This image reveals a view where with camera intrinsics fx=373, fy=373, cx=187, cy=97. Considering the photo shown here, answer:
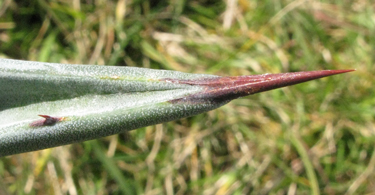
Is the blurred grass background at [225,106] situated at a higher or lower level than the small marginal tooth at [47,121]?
lower

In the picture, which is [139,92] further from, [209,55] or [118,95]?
[209,55]

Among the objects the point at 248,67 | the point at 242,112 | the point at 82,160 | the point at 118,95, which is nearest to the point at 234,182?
the point at 242,112

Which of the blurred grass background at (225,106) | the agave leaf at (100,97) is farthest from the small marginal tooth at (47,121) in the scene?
the blurred grass background at (225,106)

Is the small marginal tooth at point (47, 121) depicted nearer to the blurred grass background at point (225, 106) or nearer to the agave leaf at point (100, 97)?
the agave leaf at point (100, 97)

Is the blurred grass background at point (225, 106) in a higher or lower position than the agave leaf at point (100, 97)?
lower

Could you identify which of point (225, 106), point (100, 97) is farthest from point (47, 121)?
point (225, 106)

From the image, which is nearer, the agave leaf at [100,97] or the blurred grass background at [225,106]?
the agave leaf at [100,97]

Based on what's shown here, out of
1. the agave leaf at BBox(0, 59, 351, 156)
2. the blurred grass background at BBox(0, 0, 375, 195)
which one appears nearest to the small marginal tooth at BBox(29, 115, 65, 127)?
the agave leaf at BBox(0, 59, 351, 156)
